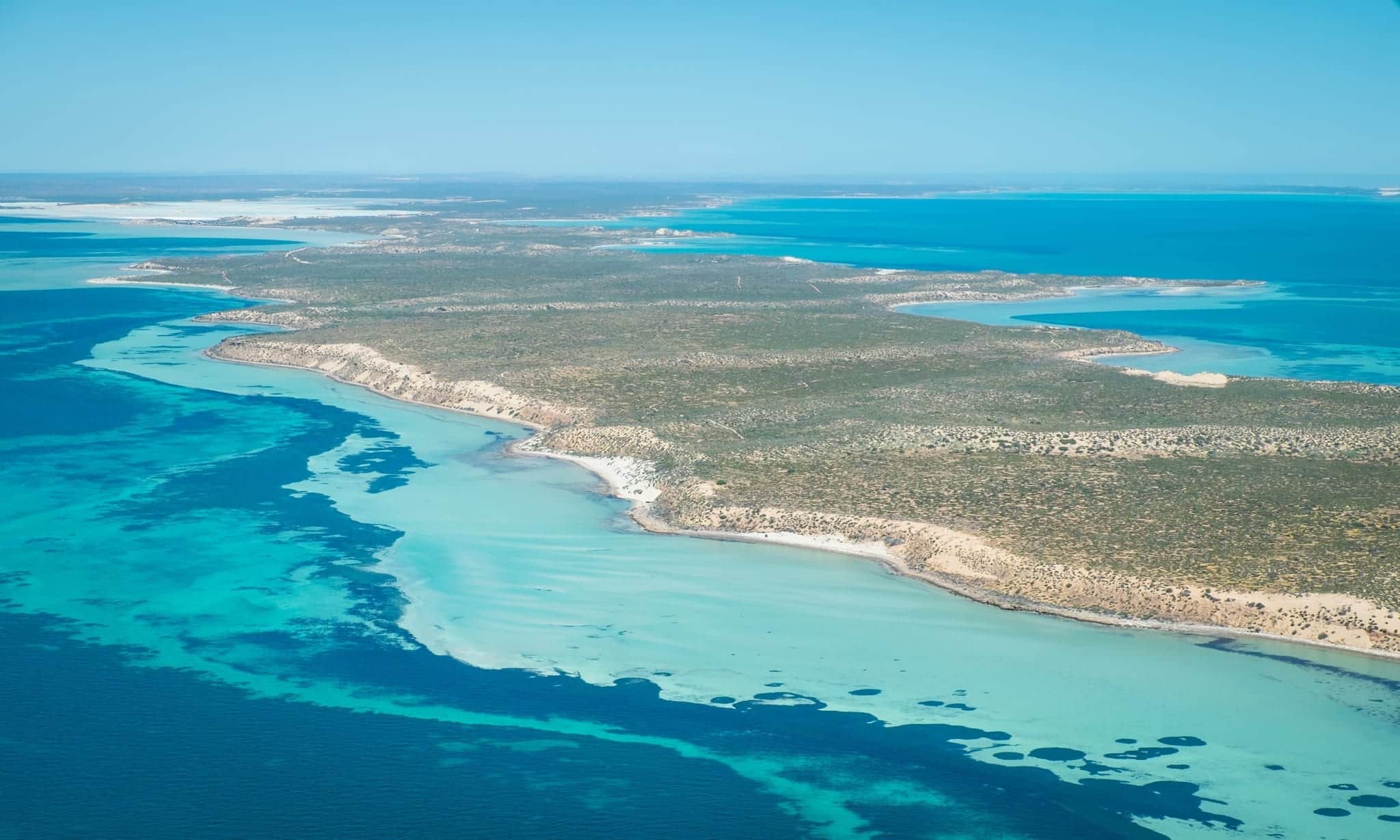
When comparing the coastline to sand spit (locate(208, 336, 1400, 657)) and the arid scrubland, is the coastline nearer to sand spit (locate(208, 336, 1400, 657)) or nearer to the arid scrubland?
the arid scrubland

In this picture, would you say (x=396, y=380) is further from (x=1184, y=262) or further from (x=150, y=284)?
(x=1184, y=262)

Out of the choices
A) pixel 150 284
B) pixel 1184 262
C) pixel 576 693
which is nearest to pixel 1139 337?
pixel 576 693

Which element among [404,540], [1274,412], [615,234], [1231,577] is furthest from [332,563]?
[615,234]

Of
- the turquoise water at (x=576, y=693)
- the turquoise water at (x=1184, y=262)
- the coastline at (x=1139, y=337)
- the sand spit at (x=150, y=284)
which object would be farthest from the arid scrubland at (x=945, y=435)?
the sand spit at (x=150, y=284)

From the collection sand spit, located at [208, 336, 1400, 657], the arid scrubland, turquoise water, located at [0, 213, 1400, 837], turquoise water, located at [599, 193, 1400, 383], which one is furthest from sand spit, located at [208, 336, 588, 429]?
turquoise water, located at [599, 193, 1400, 383]

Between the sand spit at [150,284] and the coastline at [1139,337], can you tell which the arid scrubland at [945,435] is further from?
the sand spit at [150,284]

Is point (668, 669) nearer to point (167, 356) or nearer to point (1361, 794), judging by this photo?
point (1361, 794)

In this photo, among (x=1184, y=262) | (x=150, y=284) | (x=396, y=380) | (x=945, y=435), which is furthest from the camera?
(x=1184, y=262)
